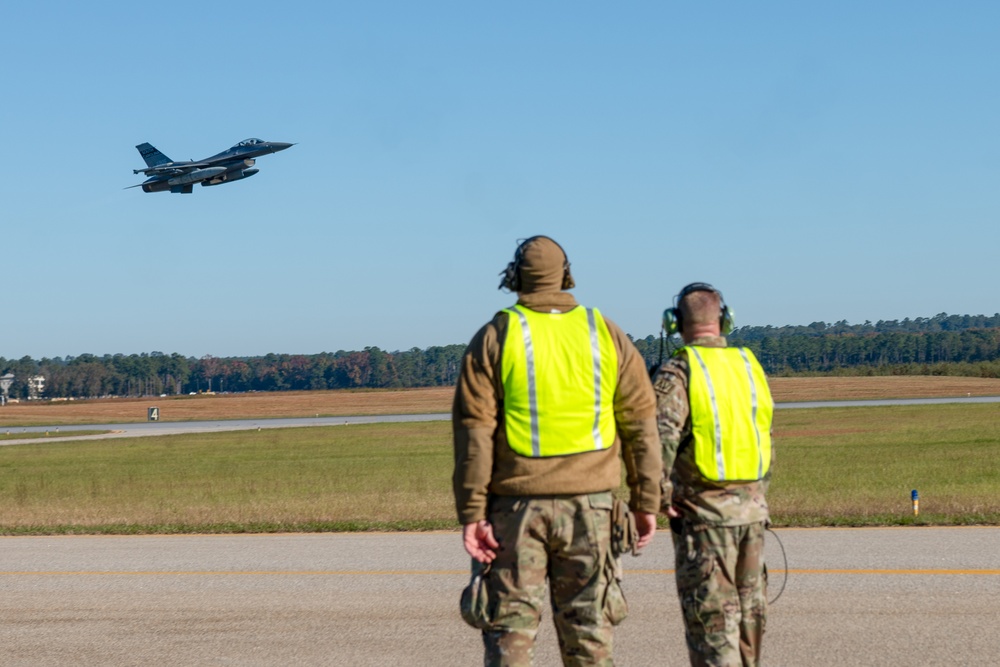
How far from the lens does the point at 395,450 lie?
1554 inches

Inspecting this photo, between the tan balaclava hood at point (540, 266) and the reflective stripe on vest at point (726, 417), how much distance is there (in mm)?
896

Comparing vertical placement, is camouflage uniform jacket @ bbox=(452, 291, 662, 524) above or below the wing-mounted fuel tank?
below

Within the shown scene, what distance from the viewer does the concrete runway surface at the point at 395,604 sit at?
708 cm

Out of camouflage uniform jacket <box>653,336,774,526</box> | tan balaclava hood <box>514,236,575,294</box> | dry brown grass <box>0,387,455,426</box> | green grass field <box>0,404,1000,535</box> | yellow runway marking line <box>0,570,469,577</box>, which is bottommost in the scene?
dry brown grass <box>0,387,455,426</box>

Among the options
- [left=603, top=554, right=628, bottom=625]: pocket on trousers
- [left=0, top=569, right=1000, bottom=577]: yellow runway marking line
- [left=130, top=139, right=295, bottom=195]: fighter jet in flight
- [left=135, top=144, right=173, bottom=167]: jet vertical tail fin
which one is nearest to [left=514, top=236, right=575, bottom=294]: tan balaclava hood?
[left=603, top=554, right=628, bottom=625]: pocket on trousers

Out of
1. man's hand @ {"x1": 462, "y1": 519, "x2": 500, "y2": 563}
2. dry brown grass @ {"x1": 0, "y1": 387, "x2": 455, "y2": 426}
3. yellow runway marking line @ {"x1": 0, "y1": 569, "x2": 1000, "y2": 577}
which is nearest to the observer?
man's hand @ {"x1": 462, "y1": 519, "x2": 500, "y2": 563}

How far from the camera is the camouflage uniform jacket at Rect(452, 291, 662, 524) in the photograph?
15.8 ft

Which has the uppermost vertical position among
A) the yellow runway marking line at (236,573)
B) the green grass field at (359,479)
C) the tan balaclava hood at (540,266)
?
the tan balaclava hood at (540,266)

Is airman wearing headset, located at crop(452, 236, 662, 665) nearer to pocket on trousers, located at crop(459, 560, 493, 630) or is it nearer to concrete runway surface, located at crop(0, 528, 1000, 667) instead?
pocket on trousers, located at crop(459, 560, 493, 630)

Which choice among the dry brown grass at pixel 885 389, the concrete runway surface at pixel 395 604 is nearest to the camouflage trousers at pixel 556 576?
the concrete runway surface at pixel 395 604

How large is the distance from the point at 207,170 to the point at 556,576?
46398 mm

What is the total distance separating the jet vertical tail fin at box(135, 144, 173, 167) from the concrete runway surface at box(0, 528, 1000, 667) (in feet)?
145

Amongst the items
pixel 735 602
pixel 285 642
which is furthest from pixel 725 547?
pixel 285 642

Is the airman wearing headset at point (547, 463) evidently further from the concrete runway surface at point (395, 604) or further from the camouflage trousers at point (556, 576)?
the concrete runway surface at point (395, 604)
